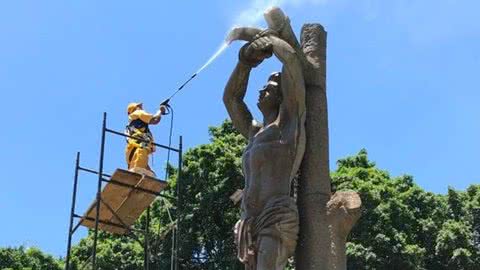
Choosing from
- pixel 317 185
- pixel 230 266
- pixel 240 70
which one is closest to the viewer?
pixel 317 185

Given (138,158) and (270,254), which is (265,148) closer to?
(270,254)

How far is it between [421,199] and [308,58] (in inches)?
715

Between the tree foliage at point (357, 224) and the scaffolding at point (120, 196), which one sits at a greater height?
the tree foliage at point (357, 224)

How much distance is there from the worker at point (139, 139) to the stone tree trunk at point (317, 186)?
234 inches

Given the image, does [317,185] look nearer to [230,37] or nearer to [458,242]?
[230,37]

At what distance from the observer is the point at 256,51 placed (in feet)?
23.0

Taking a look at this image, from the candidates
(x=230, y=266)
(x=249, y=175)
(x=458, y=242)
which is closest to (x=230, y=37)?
(x=249, y=175)

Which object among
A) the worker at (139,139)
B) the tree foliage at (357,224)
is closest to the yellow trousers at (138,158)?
the worker at (139,139)

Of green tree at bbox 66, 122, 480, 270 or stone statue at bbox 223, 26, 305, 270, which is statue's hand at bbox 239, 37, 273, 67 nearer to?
stone statue at bbox 223, 26, 305, 270

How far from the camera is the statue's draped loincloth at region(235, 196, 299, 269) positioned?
20.5 ft

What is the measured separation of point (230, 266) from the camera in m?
22.3

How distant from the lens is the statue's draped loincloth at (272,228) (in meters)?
6.25

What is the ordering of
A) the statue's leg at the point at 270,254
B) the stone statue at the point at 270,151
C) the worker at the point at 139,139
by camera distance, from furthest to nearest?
the worker at the point at 139,139, the stone statue at the point at 270,151, the statue's leg at the point at 270,254

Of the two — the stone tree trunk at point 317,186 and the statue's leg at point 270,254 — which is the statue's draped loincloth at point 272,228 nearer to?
the statue's leg at point 270,254
